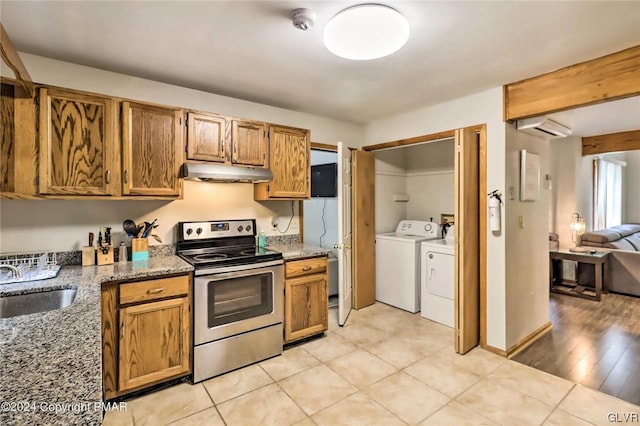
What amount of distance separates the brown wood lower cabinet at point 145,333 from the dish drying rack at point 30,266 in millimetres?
425

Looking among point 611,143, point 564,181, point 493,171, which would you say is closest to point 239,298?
point 493,171

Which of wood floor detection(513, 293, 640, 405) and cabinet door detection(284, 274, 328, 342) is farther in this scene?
cabinet door detection(284, 274, 328, 342)

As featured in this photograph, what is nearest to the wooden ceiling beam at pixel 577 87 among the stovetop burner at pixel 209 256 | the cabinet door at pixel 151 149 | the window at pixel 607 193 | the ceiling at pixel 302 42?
the ceiling at pixel 302 42

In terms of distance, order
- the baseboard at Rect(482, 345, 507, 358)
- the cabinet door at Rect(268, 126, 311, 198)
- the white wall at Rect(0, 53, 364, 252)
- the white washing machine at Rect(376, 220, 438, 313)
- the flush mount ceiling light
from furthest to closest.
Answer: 1. the white washing machine at Rect(376, 220, 438, 313)
2. the cabinet door at Rect(268, 126, 311, 198)
3. the baseboard at Rect(482, 345, 507, 358)
4. the white wall at Rect(0, 53, 364, 252)
5. the flush mount ceiling light

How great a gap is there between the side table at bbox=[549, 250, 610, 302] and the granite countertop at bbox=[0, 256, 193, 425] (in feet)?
18.4

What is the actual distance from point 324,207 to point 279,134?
5.55ft

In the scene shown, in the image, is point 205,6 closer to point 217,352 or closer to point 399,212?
point 217,352

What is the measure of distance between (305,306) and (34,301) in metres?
1.96

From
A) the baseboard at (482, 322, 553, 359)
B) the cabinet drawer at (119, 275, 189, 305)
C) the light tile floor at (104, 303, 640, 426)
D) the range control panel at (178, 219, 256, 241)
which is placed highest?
the range control panel at (178, 219, 256, 241)

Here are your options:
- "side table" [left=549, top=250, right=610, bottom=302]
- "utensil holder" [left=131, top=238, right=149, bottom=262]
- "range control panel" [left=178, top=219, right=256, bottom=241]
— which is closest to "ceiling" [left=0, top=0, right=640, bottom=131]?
"range control panel" [left=178, top=219, right=256, bottom=241]

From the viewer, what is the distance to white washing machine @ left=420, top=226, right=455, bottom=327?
11.6ft

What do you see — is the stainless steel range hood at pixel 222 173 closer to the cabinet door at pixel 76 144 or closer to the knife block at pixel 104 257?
the cabinet door at pixel 76 144

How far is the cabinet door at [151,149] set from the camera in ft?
7.95

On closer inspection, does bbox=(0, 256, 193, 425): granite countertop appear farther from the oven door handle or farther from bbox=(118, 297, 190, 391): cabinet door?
the oven door handle
